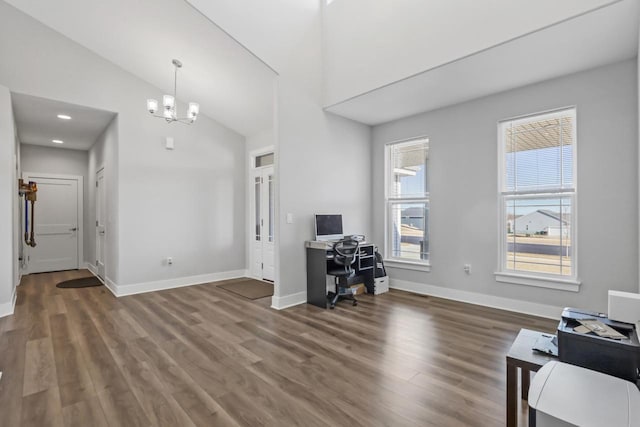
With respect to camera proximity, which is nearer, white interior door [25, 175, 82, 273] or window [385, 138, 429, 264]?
window [385, 138, 429, 264]

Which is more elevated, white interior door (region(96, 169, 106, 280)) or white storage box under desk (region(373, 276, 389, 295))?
white interior door (region(96, 169, 106, 280))

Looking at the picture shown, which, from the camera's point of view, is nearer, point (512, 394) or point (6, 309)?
point (512, 394)

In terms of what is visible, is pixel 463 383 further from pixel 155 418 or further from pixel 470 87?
pixel 470 87

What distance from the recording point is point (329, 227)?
4.41 metres

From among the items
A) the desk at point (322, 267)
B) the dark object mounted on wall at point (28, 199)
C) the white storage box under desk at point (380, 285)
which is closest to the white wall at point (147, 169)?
the dark object mounted on wall at point (28, 199)

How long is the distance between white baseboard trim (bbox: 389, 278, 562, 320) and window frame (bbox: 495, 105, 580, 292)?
0.81ft

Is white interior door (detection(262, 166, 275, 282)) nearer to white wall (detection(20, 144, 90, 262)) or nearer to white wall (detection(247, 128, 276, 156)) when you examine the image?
white wall (detection(247, 128, 276, 156))

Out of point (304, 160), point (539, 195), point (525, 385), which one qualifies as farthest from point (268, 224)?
point (525, 385)

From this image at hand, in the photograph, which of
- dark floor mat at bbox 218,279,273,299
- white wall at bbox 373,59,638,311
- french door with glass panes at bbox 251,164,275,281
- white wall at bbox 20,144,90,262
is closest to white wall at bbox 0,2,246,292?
french door with glass panes at bbox 251,164,275,281

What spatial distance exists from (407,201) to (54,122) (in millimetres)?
5952

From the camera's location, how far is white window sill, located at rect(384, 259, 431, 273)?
462 cm

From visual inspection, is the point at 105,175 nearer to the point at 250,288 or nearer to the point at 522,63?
the point at 250,288

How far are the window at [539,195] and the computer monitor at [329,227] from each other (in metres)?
2.13

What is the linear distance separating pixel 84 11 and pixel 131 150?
1.82 m
